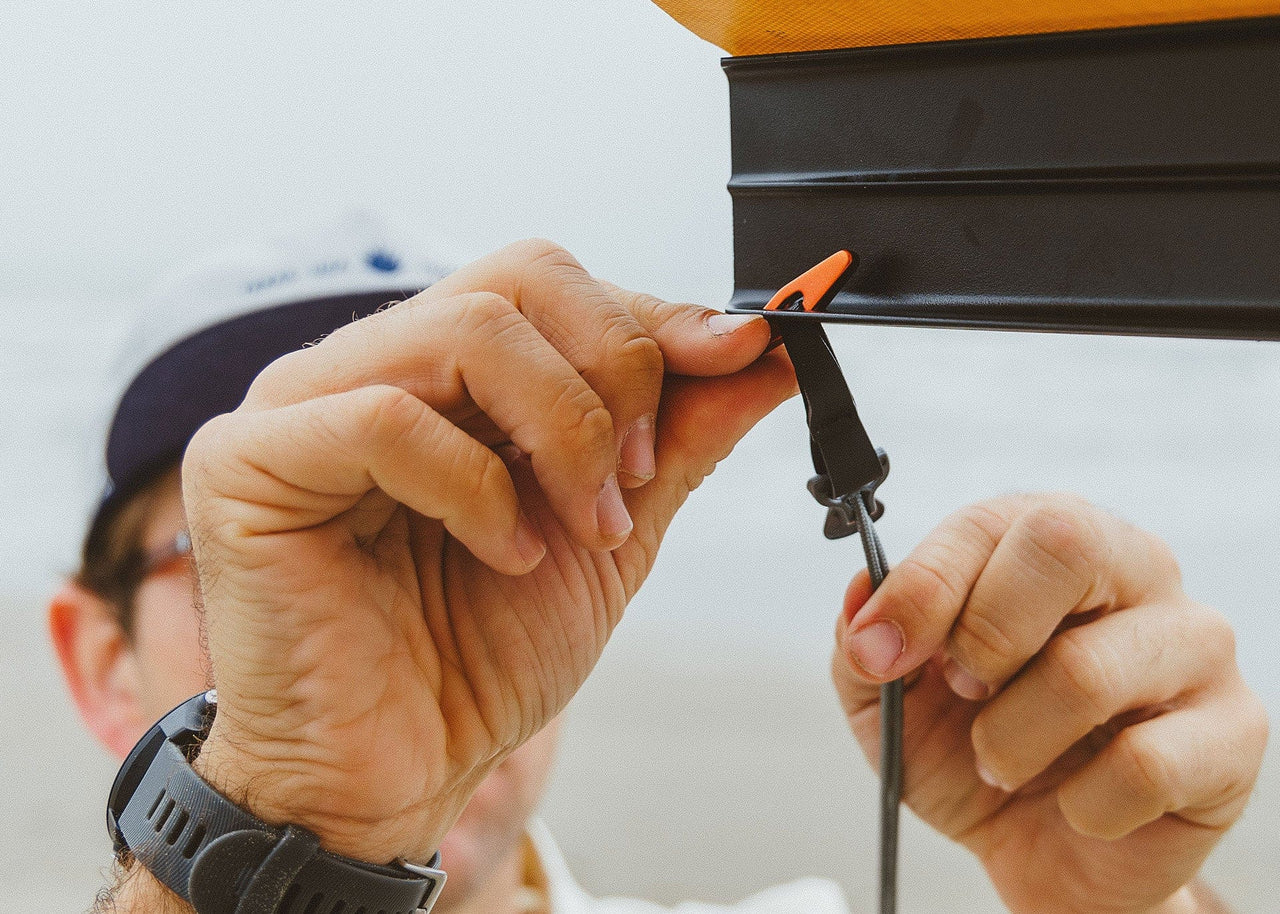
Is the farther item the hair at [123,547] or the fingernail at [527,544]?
the hair at [123,547]

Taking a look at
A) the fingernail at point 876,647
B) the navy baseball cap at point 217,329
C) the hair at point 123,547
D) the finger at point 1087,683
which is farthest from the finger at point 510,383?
the hair at point 123,547

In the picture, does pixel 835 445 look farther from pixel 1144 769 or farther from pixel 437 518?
pixel 1144 769

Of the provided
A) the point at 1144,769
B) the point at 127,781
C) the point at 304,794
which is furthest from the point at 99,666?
the point at 1144,769

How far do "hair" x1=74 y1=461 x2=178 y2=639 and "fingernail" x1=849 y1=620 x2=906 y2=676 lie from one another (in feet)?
3.60

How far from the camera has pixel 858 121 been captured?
0.51 m

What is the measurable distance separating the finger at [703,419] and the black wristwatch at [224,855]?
33 cm

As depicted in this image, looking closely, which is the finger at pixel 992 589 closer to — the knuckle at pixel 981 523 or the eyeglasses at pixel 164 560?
the knuckle at pixel 981 523

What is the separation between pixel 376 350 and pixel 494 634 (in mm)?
256

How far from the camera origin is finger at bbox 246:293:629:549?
23.0 inches

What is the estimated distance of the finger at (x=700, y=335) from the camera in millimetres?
578

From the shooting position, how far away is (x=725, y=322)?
0.59 m

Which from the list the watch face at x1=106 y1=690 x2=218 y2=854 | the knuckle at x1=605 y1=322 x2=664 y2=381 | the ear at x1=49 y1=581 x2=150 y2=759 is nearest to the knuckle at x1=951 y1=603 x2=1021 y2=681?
the knuckle at x1=605 y1=322 x2=664 y2=381

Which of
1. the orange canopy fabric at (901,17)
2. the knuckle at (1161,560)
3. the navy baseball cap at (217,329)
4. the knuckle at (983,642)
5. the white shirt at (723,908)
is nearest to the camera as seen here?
the orange canopy fabric at (901,17)

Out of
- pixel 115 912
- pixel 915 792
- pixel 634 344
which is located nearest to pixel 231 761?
pixel 115 912
